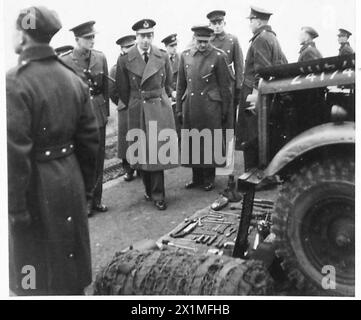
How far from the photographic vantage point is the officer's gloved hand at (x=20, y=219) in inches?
112

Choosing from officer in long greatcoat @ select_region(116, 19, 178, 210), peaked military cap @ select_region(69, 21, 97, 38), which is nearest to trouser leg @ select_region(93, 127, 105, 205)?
officer in long greatcoat @ select_region(116, 19, 178, 210)

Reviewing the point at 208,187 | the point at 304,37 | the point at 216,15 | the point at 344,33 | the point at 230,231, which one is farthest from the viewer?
the point at 216,15

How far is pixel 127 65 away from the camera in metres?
5.56

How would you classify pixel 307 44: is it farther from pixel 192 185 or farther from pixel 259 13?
pixel 192 185

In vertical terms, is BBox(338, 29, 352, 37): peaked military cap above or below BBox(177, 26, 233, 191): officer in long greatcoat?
above

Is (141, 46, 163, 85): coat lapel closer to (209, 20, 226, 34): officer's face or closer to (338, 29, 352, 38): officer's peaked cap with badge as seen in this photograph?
(338, 29, 352, 38): officer's peaked cap with badge

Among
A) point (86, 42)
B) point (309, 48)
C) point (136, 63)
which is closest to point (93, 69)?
point (86, 42)

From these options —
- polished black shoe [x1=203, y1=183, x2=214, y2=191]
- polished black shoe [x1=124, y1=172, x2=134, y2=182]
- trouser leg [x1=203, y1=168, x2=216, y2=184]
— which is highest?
trouser leg [x1=203, y1=168, x2=216, y2=184]

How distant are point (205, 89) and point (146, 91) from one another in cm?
83

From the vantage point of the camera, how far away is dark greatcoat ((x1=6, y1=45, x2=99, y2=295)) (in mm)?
2783

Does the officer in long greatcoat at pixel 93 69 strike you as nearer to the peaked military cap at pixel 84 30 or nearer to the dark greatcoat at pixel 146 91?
the peaked military cap at pixel 84 30

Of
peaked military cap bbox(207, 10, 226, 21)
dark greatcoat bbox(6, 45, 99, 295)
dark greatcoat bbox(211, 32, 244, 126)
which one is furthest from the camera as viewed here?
peaked military cap bbox(207, 10, 226, 21)

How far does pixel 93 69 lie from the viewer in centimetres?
524

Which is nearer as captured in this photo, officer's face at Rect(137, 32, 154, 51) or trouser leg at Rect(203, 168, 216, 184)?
officer's face at Rect(137, 32, 154, 51)
